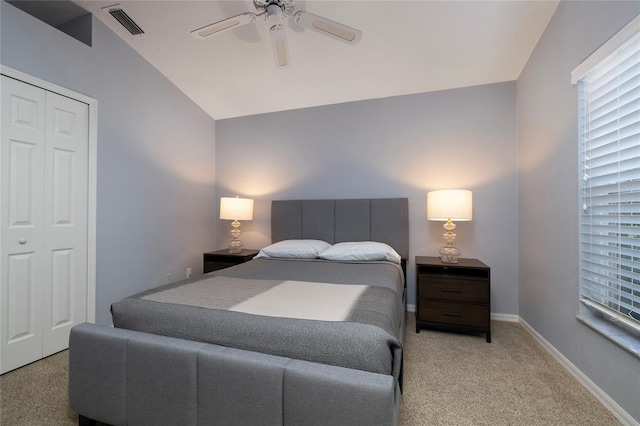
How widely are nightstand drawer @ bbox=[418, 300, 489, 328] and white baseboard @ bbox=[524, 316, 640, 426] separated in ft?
1.36

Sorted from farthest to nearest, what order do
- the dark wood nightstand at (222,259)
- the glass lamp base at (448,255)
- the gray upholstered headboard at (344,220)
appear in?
the dark wood nightstand at (222,259), the gray upholstered headboard at (344,220), the glass lamp base at (448,255)

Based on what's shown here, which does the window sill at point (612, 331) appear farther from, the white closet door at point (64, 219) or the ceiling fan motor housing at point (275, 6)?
the white closet door at point (64, 219)

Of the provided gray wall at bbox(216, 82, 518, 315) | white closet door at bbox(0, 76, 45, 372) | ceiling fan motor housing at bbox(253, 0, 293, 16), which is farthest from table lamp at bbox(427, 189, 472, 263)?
white closet door at bbox(0, 76, 45, 372)

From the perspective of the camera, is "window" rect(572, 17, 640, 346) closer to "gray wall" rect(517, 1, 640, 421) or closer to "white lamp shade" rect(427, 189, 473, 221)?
"gray wall" rect(517, 1, 640, 421)

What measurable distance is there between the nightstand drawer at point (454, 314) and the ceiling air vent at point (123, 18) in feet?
11.6

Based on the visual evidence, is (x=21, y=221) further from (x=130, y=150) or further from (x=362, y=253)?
(x=362, y=253)

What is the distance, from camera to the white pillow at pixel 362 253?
8.11 ft

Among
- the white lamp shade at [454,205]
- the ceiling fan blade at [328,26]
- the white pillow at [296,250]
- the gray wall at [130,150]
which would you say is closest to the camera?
the ceiling fan blade at [328,26]

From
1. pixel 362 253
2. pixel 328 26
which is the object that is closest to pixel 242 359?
pixel 362 253

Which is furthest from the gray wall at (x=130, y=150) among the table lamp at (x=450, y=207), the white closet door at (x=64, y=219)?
the table lamp at (x=450, y=207)

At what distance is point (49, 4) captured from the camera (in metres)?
2.16

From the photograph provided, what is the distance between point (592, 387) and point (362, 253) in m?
1.64

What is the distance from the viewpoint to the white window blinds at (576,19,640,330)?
1.35 m

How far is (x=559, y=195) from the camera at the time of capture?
1.95m
